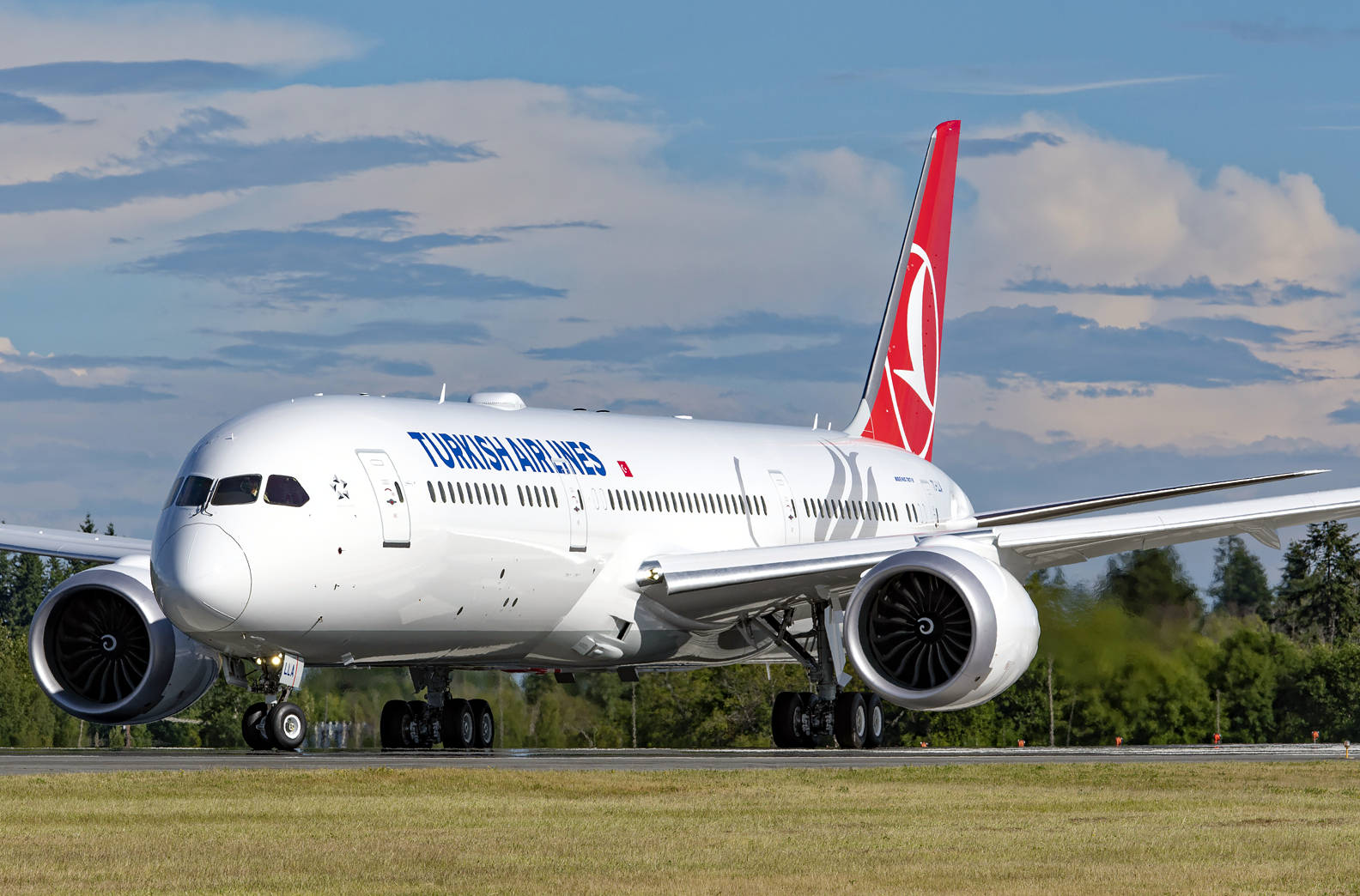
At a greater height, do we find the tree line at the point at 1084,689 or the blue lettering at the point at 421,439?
the blue lettering at the point at 421,439

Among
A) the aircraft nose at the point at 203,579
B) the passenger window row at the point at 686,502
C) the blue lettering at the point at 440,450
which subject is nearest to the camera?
the aircraft nose at the point at 203,579

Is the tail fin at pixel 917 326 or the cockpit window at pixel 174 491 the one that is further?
the tail fin at pixel 917 326

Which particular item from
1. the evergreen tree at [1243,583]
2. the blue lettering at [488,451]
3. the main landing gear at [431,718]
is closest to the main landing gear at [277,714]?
the blue lettering at [488,451]

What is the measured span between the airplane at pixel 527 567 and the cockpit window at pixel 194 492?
0.14 ft

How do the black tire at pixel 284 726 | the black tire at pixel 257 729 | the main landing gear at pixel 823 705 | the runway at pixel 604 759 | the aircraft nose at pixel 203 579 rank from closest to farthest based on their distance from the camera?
1. the aircraft nose at pixel 203 579
2. the runway at pixel 604 759
3. the black tire at pixel 284 726
4. the black tire at pixel 257 729
5. the main landing gear at pixel 823 705

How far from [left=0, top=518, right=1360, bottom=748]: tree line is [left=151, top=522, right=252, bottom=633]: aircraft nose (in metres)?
6.35

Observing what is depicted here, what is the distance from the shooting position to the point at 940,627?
77.8 ft

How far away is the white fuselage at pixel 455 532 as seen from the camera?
21.4 metres

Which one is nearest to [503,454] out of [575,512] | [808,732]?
[575,512]

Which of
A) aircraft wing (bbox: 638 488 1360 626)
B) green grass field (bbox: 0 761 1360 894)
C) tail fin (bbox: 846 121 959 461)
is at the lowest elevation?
green grass field (bbox: 0 761 1360 894)

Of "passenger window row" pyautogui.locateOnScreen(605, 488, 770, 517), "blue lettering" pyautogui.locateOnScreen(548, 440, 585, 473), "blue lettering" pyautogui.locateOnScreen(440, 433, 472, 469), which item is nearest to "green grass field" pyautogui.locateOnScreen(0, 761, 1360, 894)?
"blue lettering" pyautogui.locateOnScreen(440, 433, 472, 469)

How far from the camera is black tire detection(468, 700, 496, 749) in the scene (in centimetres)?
2827

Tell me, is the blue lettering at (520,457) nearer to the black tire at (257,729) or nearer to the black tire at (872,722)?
the black tire at (257,729)

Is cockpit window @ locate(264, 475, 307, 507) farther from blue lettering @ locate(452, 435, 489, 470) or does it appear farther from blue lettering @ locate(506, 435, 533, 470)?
blue lettering @ locate(506, 435, 533, 470)
